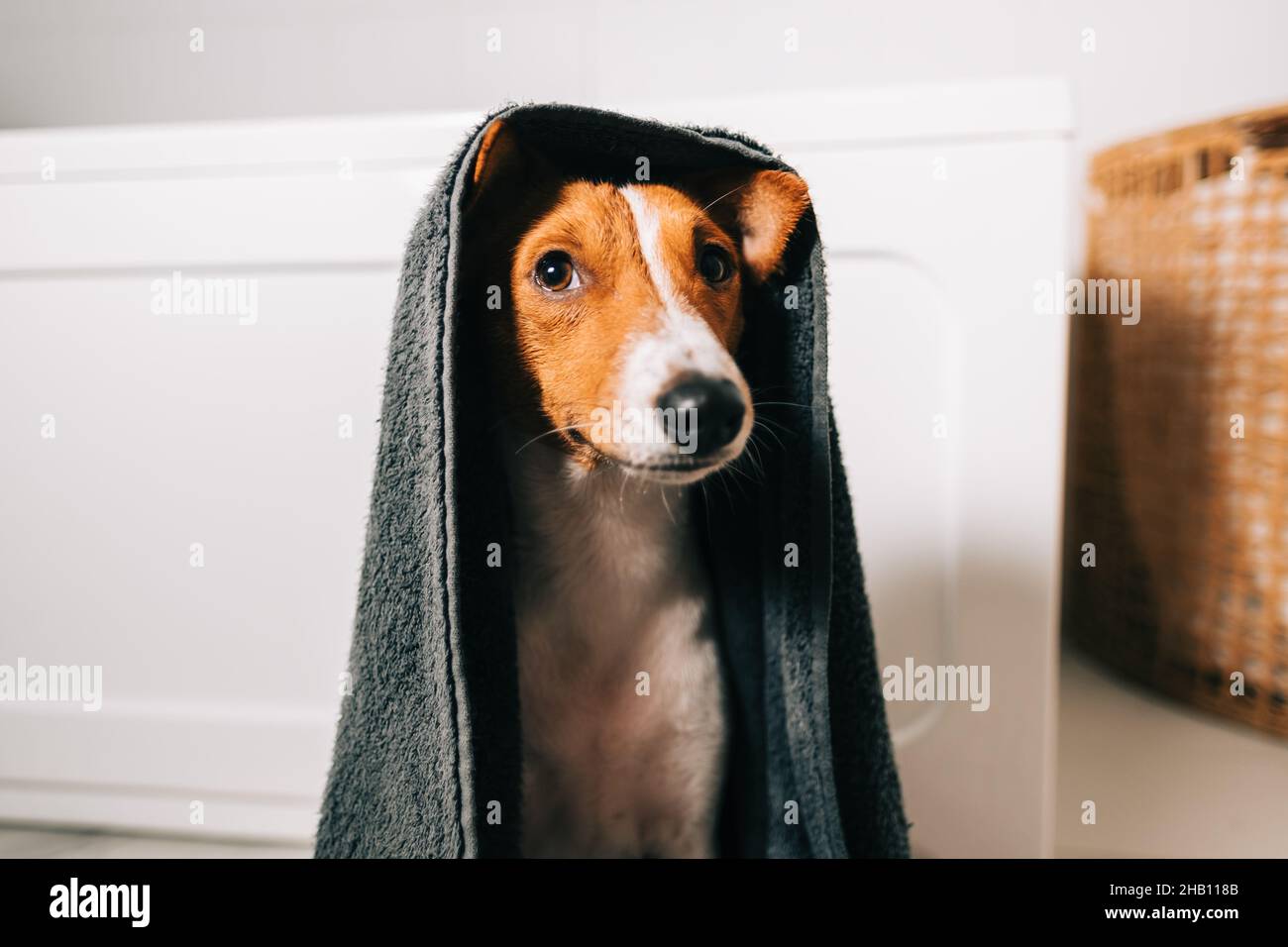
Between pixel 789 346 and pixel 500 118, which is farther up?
pixel 500 118

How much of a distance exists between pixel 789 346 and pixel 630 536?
18 cm

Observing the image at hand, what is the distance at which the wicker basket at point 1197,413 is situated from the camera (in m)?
0.94

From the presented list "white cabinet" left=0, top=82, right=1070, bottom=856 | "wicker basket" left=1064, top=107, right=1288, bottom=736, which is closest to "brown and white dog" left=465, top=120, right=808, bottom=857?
"white cabinet" left=0, top=82, right=1070, bottom=856

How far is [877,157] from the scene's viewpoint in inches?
27.6

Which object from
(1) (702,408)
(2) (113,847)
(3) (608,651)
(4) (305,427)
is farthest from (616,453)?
(2) (113,847)

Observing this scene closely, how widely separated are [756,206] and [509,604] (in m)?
0.32

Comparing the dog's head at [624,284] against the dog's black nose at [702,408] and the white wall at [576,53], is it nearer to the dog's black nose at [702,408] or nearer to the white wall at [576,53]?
the dog's black nose at [702,408]

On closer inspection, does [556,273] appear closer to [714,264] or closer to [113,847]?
[714,264]

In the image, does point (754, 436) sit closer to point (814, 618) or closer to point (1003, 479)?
point (814, 618)

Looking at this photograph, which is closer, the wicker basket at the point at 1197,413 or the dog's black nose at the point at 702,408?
the dog's black nose at the point at 702,408

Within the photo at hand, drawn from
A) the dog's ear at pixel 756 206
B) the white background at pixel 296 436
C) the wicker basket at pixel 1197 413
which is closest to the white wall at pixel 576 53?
the wicker basket at pixel 1197 413

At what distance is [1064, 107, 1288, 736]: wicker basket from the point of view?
3.09 feet

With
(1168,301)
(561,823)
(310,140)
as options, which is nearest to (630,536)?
(561,823)

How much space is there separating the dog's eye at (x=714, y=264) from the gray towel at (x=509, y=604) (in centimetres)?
4
